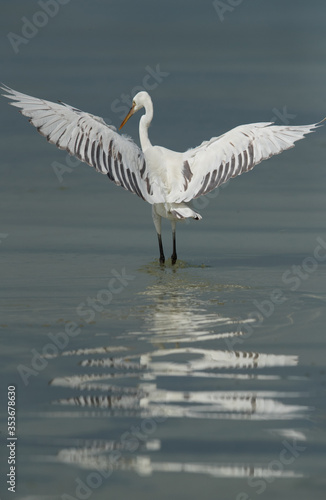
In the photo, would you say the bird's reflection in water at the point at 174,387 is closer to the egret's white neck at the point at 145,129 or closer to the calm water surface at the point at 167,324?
the calm water surface at the point at 167,324

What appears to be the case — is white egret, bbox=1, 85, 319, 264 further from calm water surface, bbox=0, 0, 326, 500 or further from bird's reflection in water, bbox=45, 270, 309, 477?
bird's reflection in water, bbox=45, 270, 309, 477

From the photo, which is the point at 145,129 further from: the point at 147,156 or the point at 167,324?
the point at 167,324

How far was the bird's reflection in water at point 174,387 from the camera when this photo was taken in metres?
6.29

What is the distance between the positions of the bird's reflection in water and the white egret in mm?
3810

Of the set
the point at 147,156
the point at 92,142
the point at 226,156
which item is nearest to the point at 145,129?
the point at 147,156

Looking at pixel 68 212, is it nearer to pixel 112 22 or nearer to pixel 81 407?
pixel 81 407

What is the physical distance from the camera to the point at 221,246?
1436cm

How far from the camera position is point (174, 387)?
24.7ft

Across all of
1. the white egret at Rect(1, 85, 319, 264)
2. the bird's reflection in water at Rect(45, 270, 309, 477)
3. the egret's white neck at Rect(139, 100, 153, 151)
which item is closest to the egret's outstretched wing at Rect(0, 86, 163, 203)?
the white egret at Rect(1, 85, 319, 264)

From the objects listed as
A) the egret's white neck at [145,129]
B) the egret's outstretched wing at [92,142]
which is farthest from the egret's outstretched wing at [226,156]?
the egret's white neck at [145,129]

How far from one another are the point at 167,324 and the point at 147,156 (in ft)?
A: 14.2

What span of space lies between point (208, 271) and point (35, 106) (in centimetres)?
291

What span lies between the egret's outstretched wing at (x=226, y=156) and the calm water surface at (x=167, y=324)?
3.19 feet

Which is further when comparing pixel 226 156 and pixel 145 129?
pixel 145 129
